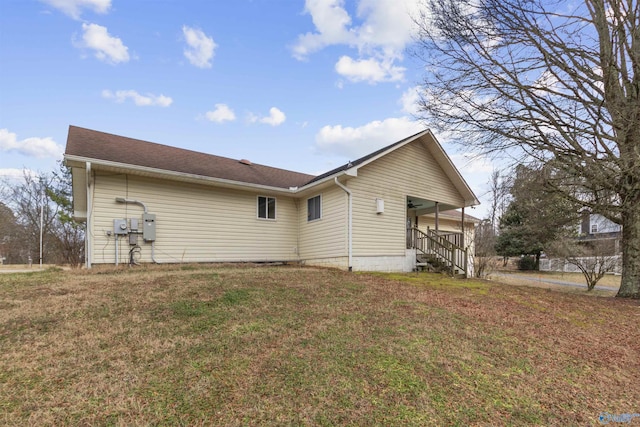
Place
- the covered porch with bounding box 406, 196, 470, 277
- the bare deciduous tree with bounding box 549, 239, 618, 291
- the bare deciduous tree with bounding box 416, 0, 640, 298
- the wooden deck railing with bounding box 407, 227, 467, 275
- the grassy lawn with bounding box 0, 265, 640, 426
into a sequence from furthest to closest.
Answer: the bare deciduous tree with bounding box 549, 239, 618, 291, the covered porch with bounding box 406, 196, 470, 277, the wooden deck railing with bounding box 407, 227, 467, 275, the bare deciduous tree with bounding box 416, 0, 640, 298, the grassy lawn with bounding box 0, 265, 640, 426

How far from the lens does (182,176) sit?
32.4ft

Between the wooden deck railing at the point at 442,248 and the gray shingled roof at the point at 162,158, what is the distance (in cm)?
566

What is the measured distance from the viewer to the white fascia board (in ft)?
27.7

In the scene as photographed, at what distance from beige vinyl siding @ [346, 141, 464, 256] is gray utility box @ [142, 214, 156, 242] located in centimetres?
626

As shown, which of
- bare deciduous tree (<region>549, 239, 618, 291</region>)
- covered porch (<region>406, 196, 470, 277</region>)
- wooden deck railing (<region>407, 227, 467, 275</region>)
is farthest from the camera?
bare deciduous tree (<region>549, 239, 618, 291</region>)

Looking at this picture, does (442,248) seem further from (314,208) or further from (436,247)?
(314,208)

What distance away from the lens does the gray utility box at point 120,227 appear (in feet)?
30.3

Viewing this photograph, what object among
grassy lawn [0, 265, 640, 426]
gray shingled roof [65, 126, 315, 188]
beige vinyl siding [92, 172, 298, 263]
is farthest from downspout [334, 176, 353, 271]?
grassy lawn [0, 265, 640, 426]

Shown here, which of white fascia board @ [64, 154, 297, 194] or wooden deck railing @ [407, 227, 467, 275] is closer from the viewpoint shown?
white fascia board @ [64, 154, 297, 194]

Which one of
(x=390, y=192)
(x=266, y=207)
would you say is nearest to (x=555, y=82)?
(x=390, y=192)

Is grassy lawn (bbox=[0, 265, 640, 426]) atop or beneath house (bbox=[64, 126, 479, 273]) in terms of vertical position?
beneath

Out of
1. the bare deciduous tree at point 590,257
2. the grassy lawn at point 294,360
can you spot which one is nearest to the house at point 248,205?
the grassy lawn at point 294,360

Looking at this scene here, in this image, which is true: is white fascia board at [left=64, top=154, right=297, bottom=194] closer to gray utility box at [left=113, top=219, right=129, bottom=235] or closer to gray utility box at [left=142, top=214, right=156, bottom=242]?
gray utility box at [left=142, top=214, right=156, bottom=242]

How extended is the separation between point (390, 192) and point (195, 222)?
697 centimetres
